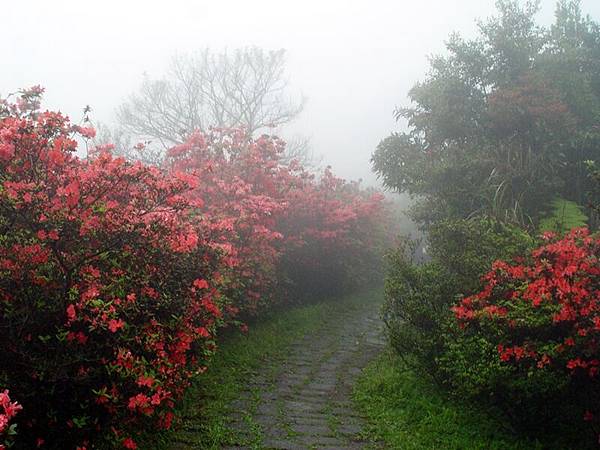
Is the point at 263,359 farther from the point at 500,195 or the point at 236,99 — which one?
the point at 236,99

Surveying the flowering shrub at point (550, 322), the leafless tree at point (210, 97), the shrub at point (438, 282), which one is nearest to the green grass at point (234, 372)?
the shrub at point (438, 282)

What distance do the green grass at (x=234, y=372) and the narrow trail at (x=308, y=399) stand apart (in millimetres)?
72

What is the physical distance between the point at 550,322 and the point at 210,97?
22908 mm

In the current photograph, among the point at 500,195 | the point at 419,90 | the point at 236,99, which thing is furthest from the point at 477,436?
the point at 236,99

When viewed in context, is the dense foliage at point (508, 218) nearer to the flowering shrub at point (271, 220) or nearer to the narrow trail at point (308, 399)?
the narrow trail at point (308, 399)

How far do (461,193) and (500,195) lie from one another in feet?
3.36

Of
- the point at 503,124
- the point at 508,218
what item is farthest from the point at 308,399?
the point at 503,124

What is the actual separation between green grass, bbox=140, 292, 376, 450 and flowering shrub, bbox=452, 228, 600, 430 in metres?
2.52

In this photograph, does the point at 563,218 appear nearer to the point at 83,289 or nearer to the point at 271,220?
→ the point at 271,220

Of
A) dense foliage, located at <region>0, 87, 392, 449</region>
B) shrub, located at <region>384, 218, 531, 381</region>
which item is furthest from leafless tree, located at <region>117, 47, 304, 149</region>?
dense foliage, located at <region>0, 87, 392, 449</region>

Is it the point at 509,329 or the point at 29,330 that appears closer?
the point at 29,330

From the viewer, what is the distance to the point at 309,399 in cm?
618

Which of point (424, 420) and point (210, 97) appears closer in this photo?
point (424, 420)

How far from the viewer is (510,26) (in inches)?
503
